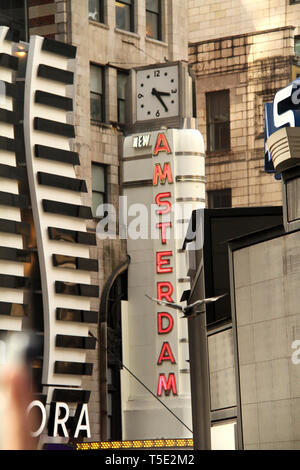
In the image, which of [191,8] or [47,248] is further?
[191,8]

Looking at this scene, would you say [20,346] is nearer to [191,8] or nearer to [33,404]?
[33,404]

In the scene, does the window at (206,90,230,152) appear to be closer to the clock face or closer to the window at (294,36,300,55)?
the window at (294,36,300,55)

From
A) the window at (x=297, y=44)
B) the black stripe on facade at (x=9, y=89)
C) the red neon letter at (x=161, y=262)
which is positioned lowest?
the red neon letter at (x=161, y=262)

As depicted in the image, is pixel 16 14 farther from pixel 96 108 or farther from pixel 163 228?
pixel 163 228

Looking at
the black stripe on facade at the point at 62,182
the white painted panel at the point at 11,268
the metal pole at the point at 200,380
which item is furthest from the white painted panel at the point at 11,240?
the metal pole at the point at 200,380

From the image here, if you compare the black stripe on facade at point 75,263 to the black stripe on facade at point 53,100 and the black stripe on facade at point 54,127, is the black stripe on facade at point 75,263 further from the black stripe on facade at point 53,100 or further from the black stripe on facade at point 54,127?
the black stripe on facade at point 53,100

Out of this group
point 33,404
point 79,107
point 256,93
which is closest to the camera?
point 33,404

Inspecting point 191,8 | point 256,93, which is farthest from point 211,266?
point 191,8

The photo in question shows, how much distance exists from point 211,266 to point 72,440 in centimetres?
1015

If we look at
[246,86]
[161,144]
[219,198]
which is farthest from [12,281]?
[246,86]

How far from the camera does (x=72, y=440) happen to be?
63531 millimetres

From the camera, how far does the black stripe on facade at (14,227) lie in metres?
61.2

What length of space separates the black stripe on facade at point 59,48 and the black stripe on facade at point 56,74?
2.32 ft
